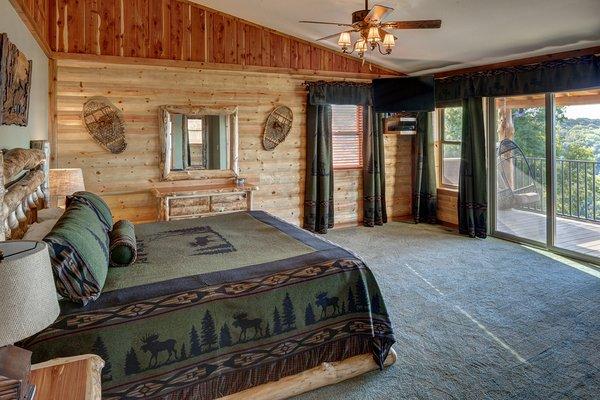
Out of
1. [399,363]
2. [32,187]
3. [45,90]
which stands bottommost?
[399,363]

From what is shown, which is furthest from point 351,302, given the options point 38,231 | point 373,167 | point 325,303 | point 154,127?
point 373,167

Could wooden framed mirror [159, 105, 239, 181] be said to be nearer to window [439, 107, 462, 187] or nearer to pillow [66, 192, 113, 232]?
pillow [66, 192, 113, 232]

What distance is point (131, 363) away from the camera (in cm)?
178

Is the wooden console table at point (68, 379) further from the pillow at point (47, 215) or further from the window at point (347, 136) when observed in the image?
the window at point (347, 136)

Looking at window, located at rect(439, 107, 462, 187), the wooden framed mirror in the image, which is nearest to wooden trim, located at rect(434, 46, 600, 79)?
window, located at rect(439, 107, 462, 187)

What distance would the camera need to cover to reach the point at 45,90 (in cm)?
413

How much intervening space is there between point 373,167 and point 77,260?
5.08m

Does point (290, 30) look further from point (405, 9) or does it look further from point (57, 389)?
point (57, 389)

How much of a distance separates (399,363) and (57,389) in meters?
1.94

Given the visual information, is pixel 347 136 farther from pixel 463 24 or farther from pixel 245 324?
pixel 245 324


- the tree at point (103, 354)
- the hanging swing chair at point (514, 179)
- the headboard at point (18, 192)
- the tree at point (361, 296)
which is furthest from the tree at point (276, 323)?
the hanging swing chair at point (514, 179)

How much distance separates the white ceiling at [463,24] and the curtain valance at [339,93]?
53cm

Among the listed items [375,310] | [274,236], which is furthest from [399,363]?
[274,236]

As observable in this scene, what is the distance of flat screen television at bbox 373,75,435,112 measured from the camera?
5797 millimetres
